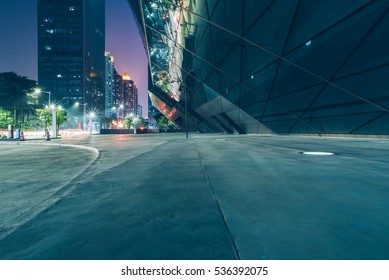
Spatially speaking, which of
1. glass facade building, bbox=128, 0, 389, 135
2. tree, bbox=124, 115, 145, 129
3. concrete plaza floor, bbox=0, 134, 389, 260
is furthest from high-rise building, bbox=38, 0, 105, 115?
concrete plaza floor, bbox=0, 134, 389, 260

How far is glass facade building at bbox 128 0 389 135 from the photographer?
11.5 metres

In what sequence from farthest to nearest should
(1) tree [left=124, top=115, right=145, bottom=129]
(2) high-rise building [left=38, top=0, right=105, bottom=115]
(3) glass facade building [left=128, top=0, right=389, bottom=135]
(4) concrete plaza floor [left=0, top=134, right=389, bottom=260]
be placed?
(2) high-rise building [left=38, top=0, right=105, bottom=115]
(1) tree [left=124, top=115, right=145, bottom=129]
(3) glass facade building [left=128, top=0, right=389, bottom=135]
(4) concrete plaza floor [left=0, top=134, right=389, bottom=260]

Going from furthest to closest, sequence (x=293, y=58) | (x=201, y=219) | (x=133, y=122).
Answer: (x=133, y=122)
(x=293, y=58)
(x=201, y=219)

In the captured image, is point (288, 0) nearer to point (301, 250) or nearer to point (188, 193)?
point (188, 193)

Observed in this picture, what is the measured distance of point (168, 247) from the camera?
2.01 meters

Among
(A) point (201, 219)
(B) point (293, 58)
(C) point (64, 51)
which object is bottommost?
(A) point (201, 219)

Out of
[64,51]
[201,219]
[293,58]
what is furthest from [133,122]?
[201,219]

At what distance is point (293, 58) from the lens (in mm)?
15508

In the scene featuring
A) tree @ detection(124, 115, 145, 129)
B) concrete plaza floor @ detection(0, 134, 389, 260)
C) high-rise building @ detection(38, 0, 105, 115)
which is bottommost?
concrete plaza floor @ detection(0, 134, 389, 260)

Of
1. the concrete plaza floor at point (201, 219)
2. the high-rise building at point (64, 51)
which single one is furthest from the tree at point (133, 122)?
the concrete plaza floor at point (201, 219)

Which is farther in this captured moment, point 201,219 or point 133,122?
point 133,122

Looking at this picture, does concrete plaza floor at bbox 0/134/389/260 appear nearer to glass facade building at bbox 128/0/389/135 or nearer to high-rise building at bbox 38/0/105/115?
glass facade building at bbox 128/0/389/135

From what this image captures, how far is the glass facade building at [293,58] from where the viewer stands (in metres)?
11.5

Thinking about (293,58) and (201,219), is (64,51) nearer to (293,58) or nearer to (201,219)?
(293,58)
